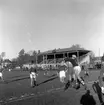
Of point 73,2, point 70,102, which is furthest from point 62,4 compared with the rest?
point 70,102

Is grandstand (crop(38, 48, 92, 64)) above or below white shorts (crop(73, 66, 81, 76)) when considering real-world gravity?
above

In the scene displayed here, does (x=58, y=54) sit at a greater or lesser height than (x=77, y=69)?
greater

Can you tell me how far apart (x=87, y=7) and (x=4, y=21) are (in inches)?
119

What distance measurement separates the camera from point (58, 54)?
5.91m

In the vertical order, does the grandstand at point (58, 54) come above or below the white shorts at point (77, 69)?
above

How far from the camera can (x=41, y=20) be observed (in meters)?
5.82

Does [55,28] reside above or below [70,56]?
above

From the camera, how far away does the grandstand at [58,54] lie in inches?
221

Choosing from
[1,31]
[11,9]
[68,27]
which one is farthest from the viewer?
[68,27]

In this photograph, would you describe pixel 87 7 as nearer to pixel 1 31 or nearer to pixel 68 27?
pixel 68 27

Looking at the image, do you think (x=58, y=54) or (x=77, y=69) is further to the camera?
(x=58, y=54)

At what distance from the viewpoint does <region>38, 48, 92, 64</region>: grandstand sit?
5.61m

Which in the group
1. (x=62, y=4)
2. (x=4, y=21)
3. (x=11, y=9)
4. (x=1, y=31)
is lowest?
(x=1, y=31)

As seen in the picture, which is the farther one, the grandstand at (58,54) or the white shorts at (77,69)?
the grandstand at (58,54)
